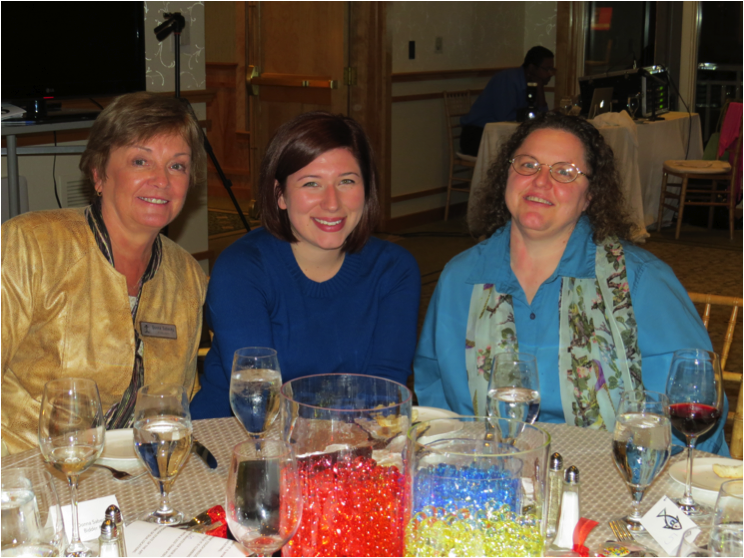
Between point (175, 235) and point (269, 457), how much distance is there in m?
3.85

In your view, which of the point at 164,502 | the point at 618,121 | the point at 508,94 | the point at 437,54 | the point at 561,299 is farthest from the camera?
the point at 437,54

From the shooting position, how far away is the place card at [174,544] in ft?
2.96

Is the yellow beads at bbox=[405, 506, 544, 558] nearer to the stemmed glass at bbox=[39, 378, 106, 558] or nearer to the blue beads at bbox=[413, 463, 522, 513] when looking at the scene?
the blue beads at bbox=[413, 463, 522, 513]

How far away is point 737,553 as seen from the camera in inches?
27.5

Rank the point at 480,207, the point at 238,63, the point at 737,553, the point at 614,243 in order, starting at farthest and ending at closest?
the point at 238,63 → the point at 480,207 → the point at 614,243 → the point at 737,553

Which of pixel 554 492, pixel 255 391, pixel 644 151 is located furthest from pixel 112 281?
pixel 644 151

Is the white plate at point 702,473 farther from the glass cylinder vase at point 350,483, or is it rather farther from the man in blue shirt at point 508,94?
the man in blue shirt at point 508,94

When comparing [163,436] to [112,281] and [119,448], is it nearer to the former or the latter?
[119,448]

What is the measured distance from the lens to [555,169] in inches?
72.1

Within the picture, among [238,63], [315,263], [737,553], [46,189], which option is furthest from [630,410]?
[238,63]

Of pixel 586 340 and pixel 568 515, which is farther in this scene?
pixel 586 340

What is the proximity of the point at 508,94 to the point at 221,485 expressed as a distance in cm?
589

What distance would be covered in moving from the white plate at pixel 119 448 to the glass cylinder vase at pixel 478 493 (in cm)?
59

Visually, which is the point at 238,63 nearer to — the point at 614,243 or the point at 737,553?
the point at 614,243
